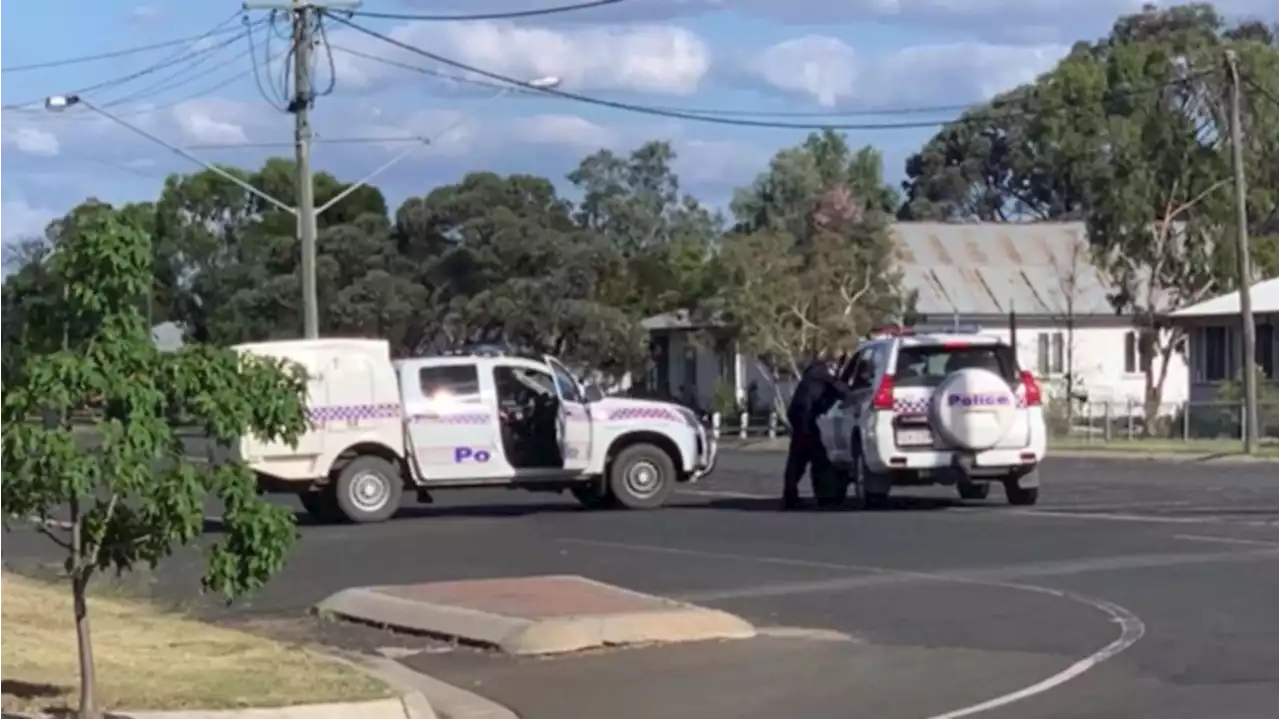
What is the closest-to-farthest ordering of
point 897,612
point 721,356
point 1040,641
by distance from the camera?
point 1040,641, point 897,612, point 721,356

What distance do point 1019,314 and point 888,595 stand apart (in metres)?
49.7

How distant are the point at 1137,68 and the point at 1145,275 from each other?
214 inches

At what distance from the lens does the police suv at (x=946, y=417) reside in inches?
1016

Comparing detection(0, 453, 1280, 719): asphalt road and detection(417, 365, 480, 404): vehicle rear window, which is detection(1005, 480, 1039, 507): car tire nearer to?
detection(0, 453, 1280, 719): asphalt road

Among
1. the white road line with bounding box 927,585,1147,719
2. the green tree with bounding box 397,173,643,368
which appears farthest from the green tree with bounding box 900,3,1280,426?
the white road line with bounding box 927,585,1147,719

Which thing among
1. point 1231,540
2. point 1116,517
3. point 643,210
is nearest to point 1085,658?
point 1231,540

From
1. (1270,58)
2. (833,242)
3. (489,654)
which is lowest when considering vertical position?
(489,654)

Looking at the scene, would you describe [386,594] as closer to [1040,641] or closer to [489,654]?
[489,654]

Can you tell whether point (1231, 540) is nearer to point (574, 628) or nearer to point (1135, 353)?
point (574, 628)

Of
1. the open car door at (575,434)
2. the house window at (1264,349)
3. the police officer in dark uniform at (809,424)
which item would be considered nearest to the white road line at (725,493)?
the police officer in dark uniform at (809,424)

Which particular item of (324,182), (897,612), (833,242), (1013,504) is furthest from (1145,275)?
(897,612)

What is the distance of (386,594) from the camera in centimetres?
1719

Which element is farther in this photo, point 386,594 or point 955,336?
point 955,336

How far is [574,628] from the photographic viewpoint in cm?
1443
